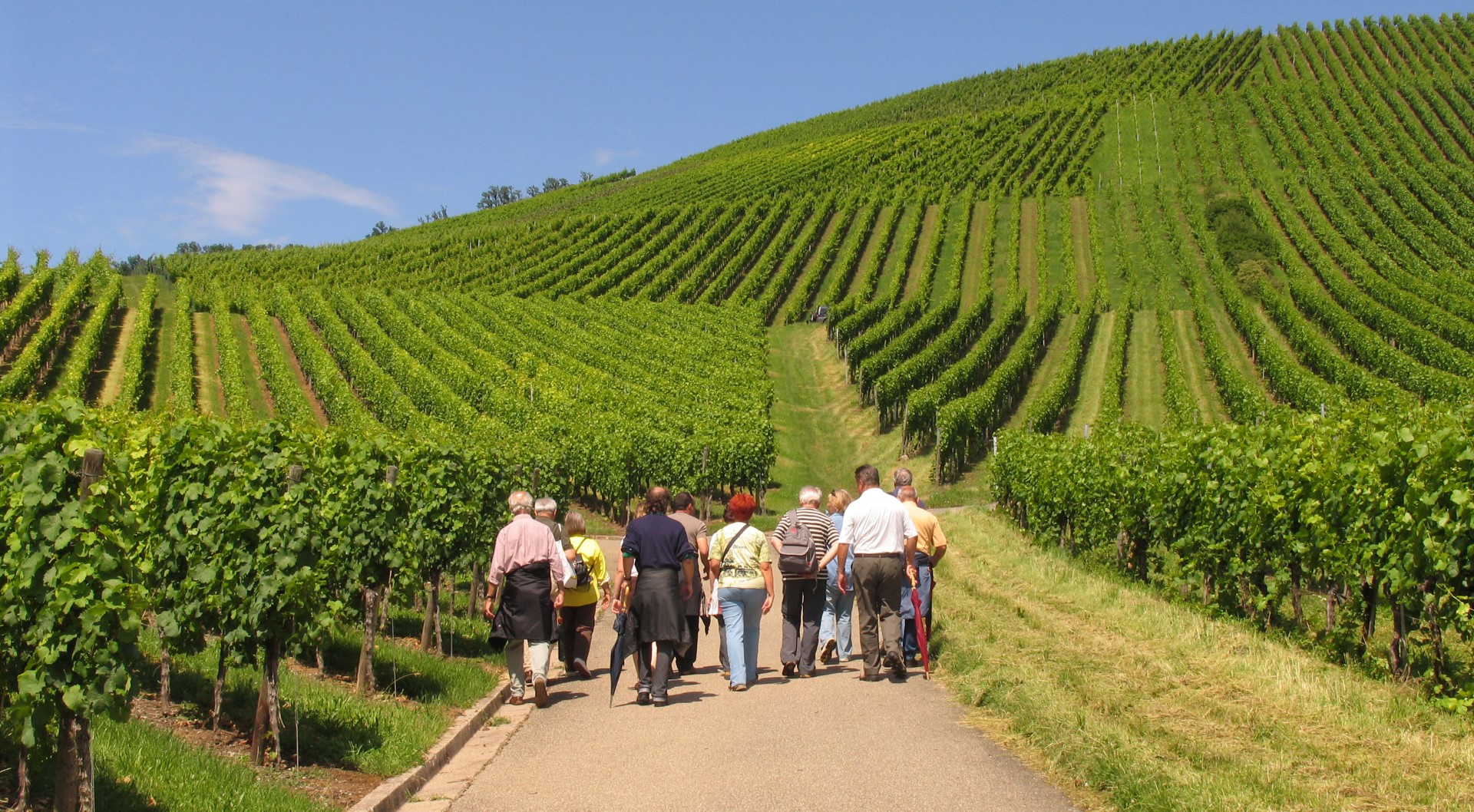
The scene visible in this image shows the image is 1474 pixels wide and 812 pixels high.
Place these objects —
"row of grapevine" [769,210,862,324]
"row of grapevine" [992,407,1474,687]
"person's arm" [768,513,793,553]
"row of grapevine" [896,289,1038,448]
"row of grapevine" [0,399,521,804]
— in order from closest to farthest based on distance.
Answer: "row of grapevine" [0,399,521,804]
"row of grapevine" [992,407,1474,687]
"person's arm" [768,513,793,553]
"row of grapevine" [896,289,1038,448]
"row of grapevine" [769,210,862,324]

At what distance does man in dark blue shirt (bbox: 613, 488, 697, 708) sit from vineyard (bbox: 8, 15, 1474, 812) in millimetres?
2415

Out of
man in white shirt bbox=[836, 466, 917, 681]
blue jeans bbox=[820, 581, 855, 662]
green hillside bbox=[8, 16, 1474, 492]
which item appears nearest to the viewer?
man in white shirt bbox=[836, 466, 917, 681]

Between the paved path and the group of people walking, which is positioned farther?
the group of people walking

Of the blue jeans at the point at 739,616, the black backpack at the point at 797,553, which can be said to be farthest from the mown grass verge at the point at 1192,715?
the blue jeans at the point at 739,616

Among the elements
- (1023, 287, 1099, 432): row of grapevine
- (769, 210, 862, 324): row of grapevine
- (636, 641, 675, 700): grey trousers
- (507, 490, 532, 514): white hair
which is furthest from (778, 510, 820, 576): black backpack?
(769, 210, 862, 324): row of grapevine

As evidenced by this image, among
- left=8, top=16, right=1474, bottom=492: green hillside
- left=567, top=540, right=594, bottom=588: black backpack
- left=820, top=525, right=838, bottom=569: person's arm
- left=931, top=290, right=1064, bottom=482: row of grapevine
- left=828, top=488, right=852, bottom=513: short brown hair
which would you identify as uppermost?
left=8, top=16, right=1474, bottom=492: green hillside

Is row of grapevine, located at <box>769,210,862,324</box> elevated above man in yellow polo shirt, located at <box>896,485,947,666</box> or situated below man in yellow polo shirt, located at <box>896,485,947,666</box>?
above

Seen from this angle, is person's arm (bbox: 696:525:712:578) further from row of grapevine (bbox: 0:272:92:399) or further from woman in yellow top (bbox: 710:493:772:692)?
row of grapevine (bbox: 0:272:92:399)

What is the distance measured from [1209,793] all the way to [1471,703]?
3626 millimetres

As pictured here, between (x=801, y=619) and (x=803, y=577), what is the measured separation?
0.65 metres

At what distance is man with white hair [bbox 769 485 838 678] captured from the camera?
11.5 meters

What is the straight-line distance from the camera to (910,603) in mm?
12023

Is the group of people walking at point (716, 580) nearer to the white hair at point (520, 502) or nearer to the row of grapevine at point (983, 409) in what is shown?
the white hair at point (520, 502)

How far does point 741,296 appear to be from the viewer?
67.7 meters
